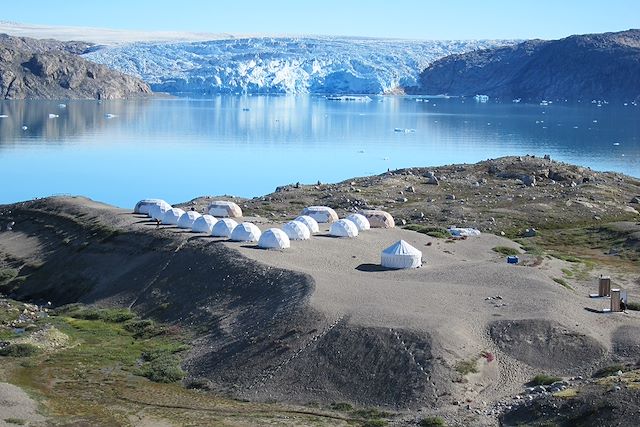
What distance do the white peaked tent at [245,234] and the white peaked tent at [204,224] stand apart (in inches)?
73.8

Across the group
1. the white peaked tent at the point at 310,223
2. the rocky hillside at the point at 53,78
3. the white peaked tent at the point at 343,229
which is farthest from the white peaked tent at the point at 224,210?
the rocky hillside at the point at 53,78

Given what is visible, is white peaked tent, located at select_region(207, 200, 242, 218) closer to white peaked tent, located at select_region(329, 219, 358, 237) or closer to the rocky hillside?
white peaked tent, located at select_region(329, 219, 358, 237)

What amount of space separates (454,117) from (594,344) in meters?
130

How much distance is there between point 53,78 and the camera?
181500 mm

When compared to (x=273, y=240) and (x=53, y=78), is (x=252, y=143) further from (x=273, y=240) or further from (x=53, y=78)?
(x=53, y=78)

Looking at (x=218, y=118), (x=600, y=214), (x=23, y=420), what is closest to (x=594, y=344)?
(x=23, y=420)

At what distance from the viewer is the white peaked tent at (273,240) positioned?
38969mm

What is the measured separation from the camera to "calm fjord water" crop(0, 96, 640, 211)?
8119 centimetres

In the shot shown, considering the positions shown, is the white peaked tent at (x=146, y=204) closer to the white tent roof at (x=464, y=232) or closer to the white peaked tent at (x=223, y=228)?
the white peaked tent at (x=223, y=228)

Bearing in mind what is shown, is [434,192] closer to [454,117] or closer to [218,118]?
[218,118]

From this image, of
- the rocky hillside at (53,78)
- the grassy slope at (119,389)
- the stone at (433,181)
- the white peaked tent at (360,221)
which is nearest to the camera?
the grassy slope at (119,389)

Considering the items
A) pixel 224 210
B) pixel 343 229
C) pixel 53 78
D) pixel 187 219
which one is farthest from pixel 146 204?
pixel 53 78

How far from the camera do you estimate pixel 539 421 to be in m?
23.9

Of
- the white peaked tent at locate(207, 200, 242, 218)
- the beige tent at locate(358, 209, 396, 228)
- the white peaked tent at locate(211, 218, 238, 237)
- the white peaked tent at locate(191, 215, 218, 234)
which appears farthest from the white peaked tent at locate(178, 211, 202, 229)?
the beige tent at locate(358, 209, 396, 228)
